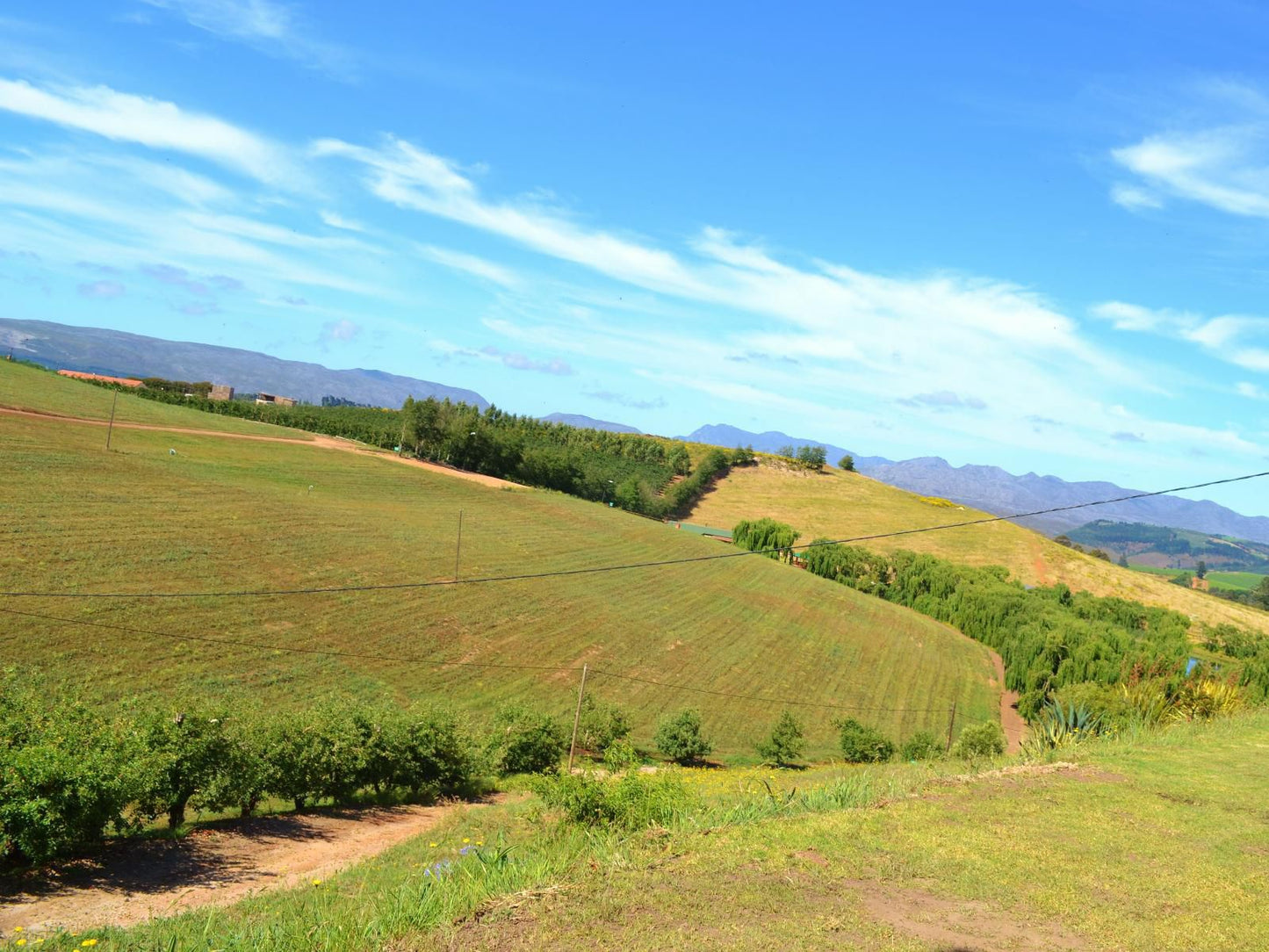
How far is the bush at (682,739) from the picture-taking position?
34.3 metres

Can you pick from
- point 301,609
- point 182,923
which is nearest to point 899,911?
point 182,923

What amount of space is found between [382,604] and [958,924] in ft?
123

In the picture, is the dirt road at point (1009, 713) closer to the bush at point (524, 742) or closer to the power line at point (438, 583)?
the power line at point (438, 583)

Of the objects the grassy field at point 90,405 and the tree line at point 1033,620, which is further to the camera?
the grassy field at point 90,405

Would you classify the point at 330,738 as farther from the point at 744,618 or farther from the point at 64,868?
the point at 744,618

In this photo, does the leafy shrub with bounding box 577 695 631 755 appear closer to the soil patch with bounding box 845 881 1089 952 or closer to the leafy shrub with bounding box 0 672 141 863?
the leafy shrub with bounding box 0 672 141 863

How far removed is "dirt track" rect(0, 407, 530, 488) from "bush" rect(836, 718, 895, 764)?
55.0 m

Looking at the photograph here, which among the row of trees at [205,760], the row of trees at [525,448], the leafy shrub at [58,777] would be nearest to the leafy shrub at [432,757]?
the row of trees at [205,760]

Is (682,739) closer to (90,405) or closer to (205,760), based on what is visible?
(205,760)

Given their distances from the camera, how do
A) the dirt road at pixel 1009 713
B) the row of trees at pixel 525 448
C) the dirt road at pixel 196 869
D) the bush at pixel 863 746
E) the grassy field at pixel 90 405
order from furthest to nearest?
the row of trees at pixel 525 448 < the grassy field at pixel 90 405 < the dirt road at pixel 1009 713 < the bush at pixel 863 746 < the dirt road at pixel 196 869

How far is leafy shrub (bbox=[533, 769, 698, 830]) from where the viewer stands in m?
12.3

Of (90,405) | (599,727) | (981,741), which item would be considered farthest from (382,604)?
(90,405)

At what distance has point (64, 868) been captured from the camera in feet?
46.0

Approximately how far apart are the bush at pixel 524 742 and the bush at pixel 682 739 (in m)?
6.26
